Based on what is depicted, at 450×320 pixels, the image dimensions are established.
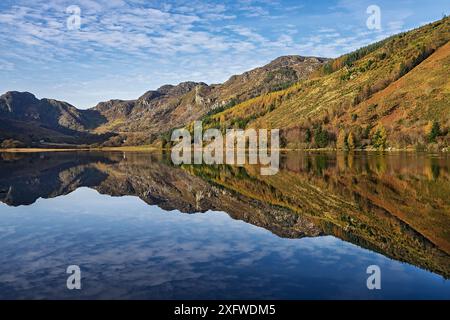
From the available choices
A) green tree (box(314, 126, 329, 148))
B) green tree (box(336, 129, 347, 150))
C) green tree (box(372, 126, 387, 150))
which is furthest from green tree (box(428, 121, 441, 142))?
green tree (box(314, 126, 329, 148))

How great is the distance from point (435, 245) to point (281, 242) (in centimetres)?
830

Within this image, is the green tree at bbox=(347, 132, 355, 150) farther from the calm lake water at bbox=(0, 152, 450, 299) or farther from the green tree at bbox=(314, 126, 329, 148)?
the calm lake water at bbox=(0, 152, 450, 299)

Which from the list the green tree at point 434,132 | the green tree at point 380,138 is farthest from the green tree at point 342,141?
the green tree at point 434,132

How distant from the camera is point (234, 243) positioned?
23.8 metres

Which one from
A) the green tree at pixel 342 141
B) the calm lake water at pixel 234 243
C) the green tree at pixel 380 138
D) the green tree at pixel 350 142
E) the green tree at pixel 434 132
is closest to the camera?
the calm lake water at pixel 234 243

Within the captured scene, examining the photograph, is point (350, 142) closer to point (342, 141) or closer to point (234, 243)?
point (342, 141)

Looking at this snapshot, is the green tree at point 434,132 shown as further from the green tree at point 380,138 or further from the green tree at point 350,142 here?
the green tree at point 350,142

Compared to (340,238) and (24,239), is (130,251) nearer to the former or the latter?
(24,239)

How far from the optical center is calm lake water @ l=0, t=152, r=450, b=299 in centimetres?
1576

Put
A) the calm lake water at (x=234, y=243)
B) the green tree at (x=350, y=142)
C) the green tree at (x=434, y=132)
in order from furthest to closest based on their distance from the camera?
1. the green tree at (x=350, y=142)
2. the green tree at (x=434, y=132)
3. the calm lake water at (x=234, y=243)

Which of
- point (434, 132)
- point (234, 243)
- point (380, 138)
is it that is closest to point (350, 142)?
point (380, 138)

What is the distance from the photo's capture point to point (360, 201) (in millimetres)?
36188

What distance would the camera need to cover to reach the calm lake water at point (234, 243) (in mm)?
15758
